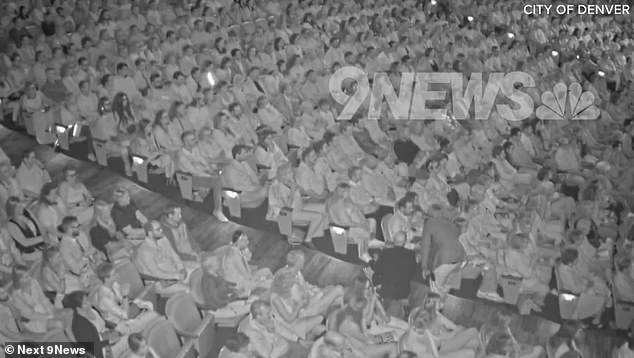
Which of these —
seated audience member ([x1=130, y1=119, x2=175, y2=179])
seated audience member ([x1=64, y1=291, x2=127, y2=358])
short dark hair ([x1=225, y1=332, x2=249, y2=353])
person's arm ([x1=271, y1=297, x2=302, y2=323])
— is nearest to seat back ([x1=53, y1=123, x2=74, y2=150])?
seated audience member ([x1=130, y1=119, x2=175, y2=179])

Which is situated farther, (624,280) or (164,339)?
(624,280)

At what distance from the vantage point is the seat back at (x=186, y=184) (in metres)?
9.28

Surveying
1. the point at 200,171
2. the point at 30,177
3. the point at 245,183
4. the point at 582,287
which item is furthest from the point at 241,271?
the point at 582,287

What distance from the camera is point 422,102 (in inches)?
504

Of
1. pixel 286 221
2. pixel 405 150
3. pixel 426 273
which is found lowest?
pixel 405 150

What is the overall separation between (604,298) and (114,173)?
639 cm

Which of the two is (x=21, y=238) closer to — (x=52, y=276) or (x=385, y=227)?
(x=52, y=276)

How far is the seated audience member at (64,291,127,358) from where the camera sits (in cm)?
Result: 607

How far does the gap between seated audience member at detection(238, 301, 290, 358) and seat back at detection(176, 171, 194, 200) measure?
339 centimetres

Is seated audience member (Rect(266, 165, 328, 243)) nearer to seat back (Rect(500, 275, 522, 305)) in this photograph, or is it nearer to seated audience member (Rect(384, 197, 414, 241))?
seated audience member (Rect(384, 197, 414, 241))

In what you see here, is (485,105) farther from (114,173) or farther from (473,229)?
(114,173)

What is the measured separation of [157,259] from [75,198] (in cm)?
166

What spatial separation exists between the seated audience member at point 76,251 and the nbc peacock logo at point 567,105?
8015 millimetres

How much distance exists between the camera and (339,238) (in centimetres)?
845
